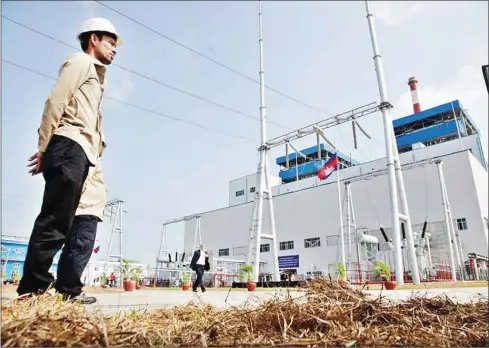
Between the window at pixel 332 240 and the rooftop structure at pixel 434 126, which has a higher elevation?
the rooftop structure at pixel 434 126

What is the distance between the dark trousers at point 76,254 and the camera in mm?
1870

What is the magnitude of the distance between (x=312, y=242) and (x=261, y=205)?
43.5ft

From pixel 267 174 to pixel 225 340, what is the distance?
43.5ft

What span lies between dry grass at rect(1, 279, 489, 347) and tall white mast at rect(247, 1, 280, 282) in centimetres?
1103

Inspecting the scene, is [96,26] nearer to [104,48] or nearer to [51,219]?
[104,48]

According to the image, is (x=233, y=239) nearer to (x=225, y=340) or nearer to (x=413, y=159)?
(x=413, y=159)

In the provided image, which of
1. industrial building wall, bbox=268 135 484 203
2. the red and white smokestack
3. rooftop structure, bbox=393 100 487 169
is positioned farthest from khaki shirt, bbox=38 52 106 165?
the red and white smokestack

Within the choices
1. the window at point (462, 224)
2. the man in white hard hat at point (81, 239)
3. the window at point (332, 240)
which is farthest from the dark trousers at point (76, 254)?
the window at point (332, 240)

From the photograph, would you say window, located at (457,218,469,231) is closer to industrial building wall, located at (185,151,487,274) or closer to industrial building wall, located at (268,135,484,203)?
industrial building wall, located at (185,151,487,274)

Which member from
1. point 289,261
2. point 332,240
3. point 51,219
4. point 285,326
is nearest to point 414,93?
point 332,240

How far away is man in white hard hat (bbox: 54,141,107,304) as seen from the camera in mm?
1873

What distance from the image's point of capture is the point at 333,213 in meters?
24.3

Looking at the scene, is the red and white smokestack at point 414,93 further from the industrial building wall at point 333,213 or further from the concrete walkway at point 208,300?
the concrete walkway at point 208,300

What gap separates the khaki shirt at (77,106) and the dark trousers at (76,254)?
501 millimetres
